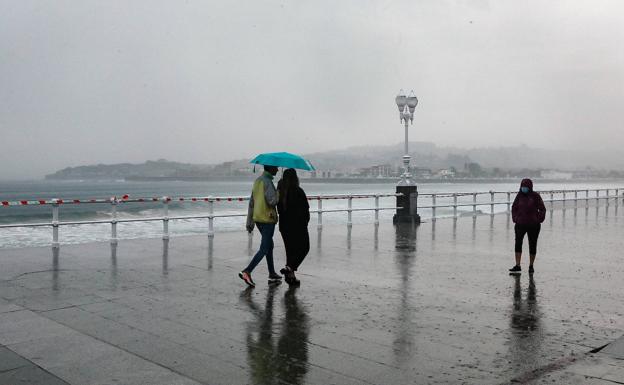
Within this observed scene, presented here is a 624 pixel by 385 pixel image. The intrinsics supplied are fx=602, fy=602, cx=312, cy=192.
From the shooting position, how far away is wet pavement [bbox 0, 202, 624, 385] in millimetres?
4668

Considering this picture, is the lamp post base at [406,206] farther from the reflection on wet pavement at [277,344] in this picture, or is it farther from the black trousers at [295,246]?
the reflection on wet pavement at [277,344]

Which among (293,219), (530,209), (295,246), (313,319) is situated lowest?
(313,319)

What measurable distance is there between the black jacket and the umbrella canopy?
1.21 ft

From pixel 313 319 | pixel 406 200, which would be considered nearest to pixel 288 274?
pixel 313 319

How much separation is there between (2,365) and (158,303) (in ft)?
8.10

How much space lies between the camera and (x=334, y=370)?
468 cm

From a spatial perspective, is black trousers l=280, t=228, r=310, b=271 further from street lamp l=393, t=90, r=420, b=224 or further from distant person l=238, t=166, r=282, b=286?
street lamp l=393, t=90, r=420, b=224

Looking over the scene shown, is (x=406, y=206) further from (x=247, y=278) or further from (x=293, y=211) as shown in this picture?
(x=247, y=278)

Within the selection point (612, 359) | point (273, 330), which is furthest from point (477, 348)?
point (273, 330)

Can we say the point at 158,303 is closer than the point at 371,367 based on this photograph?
No

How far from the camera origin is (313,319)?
21.0 ft

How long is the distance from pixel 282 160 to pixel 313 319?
263cm

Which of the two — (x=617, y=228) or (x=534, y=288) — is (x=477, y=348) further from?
(x=617, y=228)

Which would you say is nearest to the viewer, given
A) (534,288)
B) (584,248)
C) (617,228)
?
(534,288)
